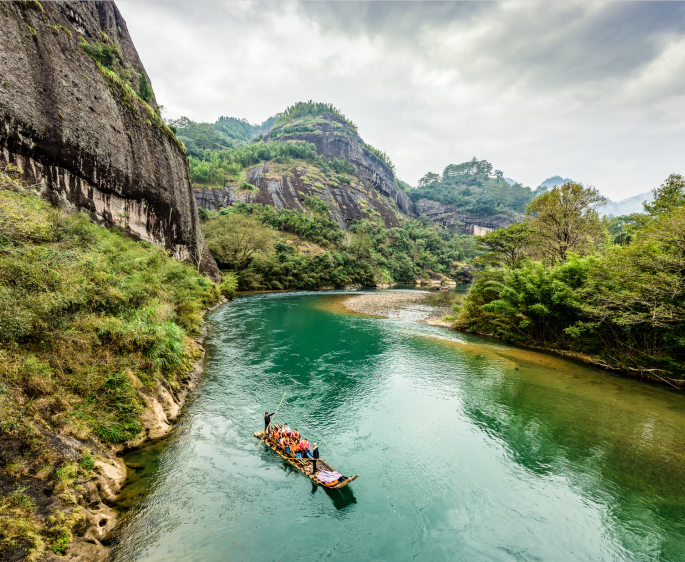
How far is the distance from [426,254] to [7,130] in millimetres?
86403

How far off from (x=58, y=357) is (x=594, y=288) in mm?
24944

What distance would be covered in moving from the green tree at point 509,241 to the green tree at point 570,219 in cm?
98

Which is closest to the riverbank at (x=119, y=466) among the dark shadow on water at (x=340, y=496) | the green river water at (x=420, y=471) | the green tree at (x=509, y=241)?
the green river water at (x=420, y=471)

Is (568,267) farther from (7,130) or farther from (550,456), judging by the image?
(7,130)

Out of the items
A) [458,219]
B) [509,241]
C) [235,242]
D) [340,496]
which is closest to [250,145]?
[235,242]

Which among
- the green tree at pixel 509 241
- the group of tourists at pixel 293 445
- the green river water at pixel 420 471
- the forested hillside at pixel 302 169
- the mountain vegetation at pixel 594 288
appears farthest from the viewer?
the forested hillside at pixel 302 169

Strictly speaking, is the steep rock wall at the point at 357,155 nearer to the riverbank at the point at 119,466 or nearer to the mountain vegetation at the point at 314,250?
the mountain vegetation at the point at 314,250

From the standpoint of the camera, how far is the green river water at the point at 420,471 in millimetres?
7191

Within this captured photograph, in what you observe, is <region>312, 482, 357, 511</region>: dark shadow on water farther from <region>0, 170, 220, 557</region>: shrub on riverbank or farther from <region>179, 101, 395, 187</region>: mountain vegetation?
<region>179, 101, 395, 187</region>: mountain vegetation

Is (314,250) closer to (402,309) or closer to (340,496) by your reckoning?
(402,309)

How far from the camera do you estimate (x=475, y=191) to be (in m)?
156

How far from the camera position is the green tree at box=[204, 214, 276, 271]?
4875 cm

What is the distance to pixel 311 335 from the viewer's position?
79.5 feet

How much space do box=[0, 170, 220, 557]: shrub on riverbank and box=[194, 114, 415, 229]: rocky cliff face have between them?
6828 centimetres
